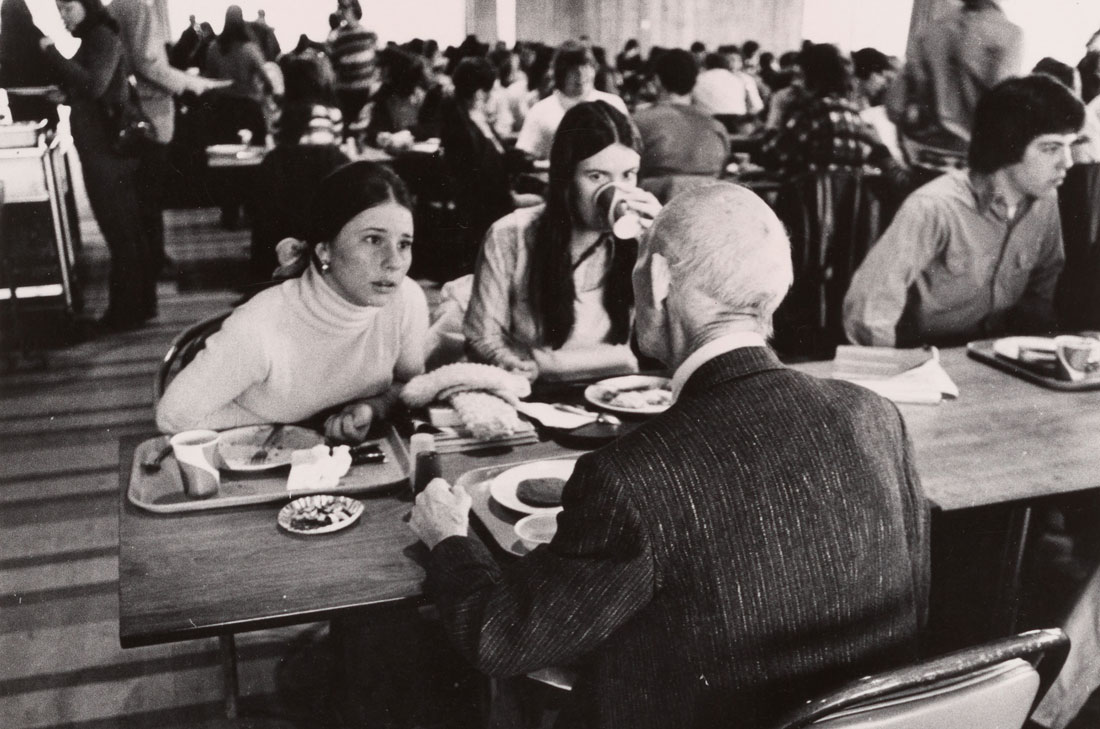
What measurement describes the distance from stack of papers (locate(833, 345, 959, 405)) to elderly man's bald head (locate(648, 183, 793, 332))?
3.28 feet

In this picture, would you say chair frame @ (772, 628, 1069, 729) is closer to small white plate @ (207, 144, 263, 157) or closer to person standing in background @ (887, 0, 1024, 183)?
person standing in background @ (887, 0, 1024, 183)

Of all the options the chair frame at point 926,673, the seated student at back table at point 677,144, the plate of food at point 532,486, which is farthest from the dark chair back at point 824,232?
the chair frame at point 926,673

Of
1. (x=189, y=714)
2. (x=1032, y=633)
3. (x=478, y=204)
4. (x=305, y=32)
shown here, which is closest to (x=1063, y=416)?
(x=1032, y=633)

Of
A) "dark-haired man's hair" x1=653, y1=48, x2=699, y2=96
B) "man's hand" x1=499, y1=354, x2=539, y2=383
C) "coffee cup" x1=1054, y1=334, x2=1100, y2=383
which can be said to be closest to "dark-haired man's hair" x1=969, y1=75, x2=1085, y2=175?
"coffee cup" x1=1054, y1=334, x2=1100, y2=383

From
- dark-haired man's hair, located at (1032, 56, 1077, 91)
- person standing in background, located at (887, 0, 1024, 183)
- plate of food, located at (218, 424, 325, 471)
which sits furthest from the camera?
dark-haired man's hair, located at (1032, 56, 1077, 91)

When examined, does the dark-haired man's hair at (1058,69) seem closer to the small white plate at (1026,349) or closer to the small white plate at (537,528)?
the small white plate at (1026,349)

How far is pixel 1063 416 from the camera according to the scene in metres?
2.12

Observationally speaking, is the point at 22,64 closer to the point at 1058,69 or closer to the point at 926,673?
the point at 926,673

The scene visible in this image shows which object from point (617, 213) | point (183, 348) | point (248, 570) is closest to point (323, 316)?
point (183, 348)

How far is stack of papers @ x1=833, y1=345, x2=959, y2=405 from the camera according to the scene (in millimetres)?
2180

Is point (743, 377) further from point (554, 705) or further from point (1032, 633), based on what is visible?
point (554, 705)

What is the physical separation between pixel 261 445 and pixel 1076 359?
194cm

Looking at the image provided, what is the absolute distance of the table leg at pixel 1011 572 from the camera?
2047 mm

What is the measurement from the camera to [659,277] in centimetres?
125
